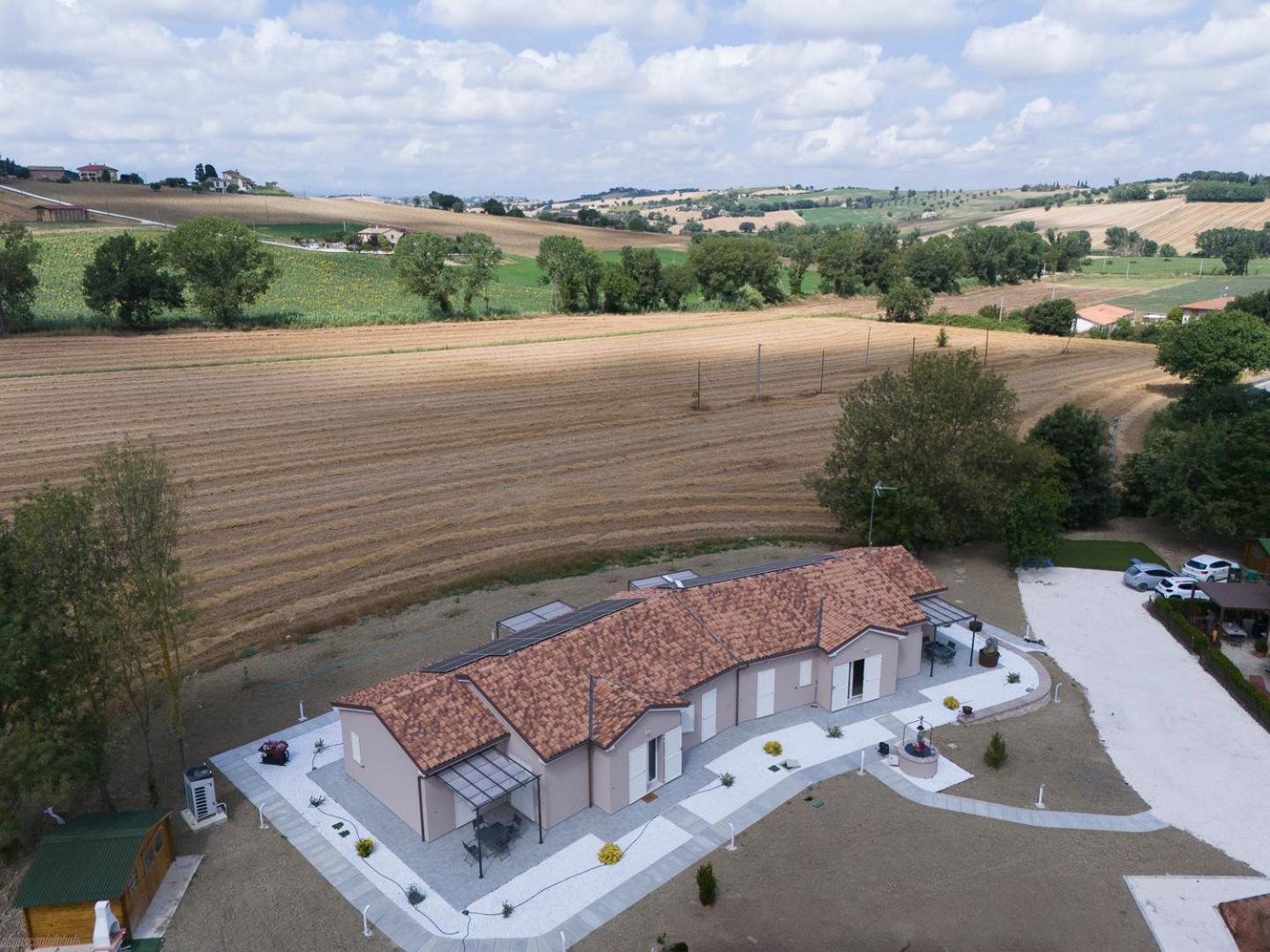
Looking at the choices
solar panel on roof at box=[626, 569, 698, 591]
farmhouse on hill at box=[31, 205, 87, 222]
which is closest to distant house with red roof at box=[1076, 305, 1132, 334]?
solar panel on roof at box=[626, 569, 698, 591]

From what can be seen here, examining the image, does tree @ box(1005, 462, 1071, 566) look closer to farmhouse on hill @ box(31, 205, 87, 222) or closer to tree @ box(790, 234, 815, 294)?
tree @ box(790, 234, 815, 294)

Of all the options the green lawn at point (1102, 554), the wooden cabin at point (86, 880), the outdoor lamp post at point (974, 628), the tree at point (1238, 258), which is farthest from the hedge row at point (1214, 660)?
the tree at point (1238, 258)

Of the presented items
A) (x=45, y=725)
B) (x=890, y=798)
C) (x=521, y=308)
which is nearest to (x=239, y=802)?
(x=45, y=725)

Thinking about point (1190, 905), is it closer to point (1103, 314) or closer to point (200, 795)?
point (200, 795)

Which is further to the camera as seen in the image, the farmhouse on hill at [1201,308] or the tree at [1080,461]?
the farmhouse on hill at [1201,308]

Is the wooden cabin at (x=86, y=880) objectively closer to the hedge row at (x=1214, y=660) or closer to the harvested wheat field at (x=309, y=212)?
the hedge row at (x=1214, y=660)

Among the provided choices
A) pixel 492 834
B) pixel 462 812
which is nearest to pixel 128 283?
pixel 462 812
